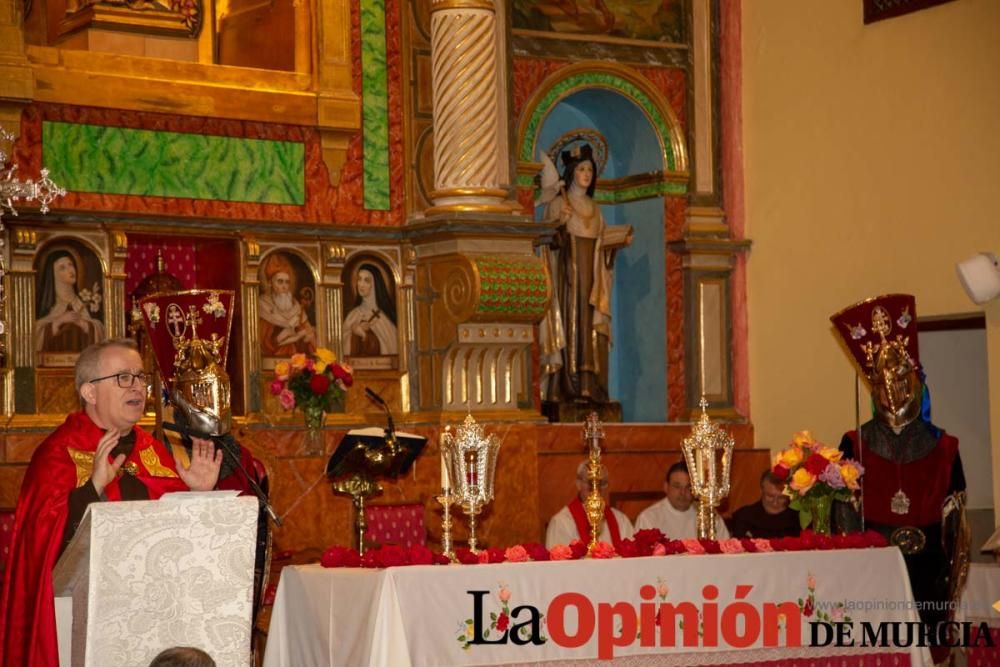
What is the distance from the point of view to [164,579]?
5.57 meters

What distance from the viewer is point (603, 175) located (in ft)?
45.9

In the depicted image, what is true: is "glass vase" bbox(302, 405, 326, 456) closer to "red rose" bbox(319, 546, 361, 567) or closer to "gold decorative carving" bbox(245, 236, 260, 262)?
"gold decorative carving" bbox(245, 236, 260, 262)

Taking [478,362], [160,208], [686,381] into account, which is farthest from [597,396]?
[160,208]

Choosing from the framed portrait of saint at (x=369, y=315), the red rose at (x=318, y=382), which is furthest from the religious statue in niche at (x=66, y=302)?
the framed portrait of saint at (x=369, y=315)

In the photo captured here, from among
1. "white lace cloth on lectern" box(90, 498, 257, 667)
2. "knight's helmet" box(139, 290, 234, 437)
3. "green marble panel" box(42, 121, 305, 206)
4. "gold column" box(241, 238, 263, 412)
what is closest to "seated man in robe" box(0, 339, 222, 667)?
"white lace cloth on lectern" box(90, 498, 257, 667)

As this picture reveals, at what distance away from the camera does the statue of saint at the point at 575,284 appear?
13164mm

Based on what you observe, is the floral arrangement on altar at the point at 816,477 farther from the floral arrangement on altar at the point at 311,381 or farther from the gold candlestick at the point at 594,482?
the floral arrangement on altar at the point at 311,381

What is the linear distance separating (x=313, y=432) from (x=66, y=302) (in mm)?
1714

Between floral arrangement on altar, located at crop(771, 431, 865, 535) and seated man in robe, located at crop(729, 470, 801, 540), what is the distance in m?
1.45

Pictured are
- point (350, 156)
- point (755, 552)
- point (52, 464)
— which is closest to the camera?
point (52, 464)

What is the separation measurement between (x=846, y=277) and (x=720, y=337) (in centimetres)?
120

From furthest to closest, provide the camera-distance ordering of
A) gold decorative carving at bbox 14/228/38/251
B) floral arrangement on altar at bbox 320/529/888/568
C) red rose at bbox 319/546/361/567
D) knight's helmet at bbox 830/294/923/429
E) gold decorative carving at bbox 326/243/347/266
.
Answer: gold decorative carving at bbox 326/243/347/266 < gold decorative carving at bbox 14/228/38/251 < knight's helmet at bbox 830/294/923/429 < red rose at bbox 319/546/361/567 < floral arrangement on altar at bbox 320/529/888/568

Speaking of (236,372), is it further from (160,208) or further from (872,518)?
(872,518)

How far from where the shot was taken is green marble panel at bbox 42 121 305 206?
11.2 metres
